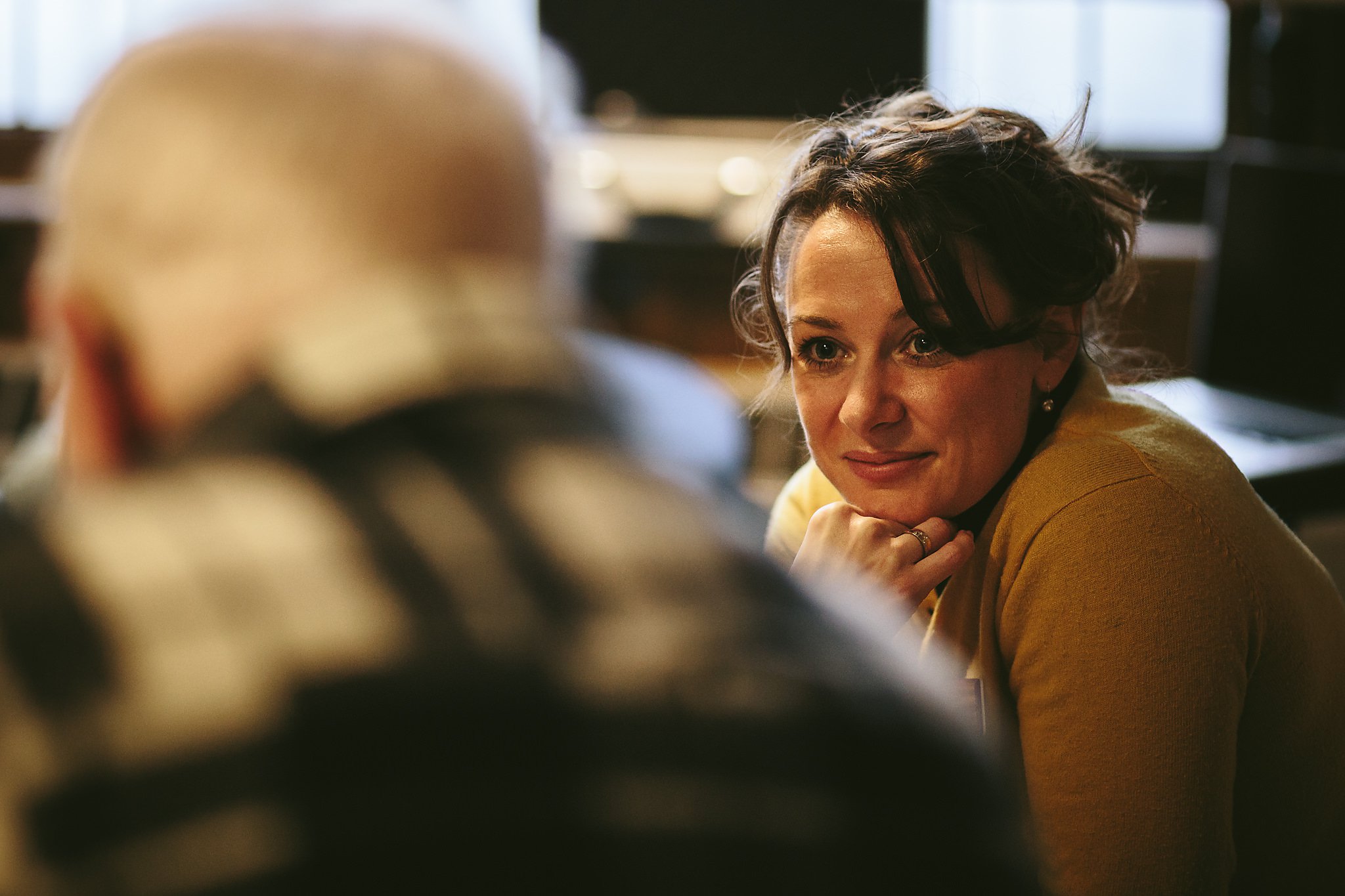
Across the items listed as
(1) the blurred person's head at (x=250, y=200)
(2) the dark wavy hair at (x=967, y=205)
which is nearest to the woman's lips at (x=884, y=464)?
(2) the dark wavy hair at (x=967, y=205)

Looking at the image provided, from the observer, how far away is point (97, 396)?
0.56m

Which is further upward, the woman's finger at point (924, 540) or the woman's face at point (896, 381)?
the woman's face at point (896, 381)

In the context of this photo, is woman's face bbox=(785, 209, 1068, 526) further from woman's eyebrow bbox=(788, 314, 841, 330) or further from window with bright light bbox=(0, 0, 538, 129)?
window with bright light bbox=(0, 0, 538, 129)

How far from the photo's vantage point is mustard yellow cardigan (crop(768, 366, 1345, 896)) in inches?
35.0

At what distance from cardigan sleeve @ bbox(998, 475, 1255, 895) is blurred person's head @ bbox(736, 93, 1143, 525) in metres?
0.15

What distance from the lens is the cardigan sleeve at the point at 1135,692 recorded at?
34.9 inches

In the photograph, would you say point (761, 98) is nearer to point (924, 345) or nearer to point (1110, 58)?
point (1110, 58)

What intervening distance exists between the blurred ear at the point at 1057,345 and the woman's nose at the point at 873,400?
0.15 meters

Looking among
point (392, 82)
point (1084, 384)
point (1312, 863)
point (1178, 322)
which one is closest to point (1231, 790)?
point (1312, 863)

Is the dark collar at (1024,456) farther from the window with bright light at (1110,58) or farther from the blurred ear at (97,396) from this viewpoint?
the window with bright light at (1110,58)

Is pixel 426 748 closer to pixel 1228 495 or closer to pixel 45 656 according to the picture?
pixel 45 656

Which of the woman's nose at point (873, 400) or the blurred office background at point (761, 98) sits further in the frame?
the blurred office background at point (761, 98)

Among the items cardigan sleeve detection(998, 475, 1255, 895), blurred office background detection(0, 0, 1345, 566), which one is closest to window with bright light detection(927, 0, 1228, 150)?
blurred office background detection(0, 0, 1345, 566)

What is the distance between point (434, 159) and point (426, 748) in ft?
0.89
